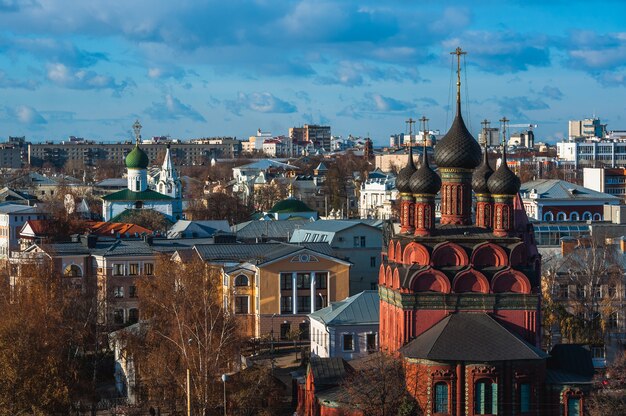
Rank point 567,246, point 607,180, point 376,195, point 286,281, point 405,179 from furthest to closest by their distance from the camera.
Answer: point 607,180
point 376,195
point 567,246
point 286,281
point 405,179

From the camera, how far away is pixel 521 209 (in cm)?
3164

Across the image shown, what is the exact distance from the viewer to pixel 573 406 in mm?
27297

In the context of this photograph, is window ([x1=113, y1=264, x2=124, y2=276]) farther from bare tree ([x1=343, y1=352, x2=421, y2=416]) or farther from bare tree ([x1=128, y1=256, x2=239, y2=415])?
bare tree ([x1=343, y1=352, x2=421, y2=416])

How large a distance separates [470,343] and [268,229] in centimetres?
3166

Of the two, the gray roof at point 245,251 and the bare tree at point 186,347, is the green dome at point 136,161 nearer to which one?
the gray roof at point 245,251

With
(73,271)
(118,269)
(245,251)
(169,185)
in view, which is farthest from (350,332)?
(169,185)

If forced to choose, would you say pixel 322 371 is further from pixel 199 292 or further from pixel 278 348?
pixel 278 348

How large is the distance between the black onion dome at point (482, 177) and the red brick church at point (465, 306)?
1.5 inches

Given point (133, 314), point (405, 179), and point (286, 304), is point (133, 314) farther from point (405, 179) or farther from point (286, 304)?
point (405, 179)

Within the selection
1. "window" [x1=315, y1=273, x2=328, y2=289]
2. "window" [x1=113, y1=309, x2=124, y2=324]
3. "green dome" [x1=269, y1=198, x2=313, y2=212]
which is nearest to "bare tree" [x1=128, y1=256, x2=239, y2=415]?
"window" [x1=315, y1=273, x2=328, y2=289]

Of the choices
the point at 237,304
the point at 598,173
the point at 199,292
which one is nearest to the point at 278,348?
the point at 237,304

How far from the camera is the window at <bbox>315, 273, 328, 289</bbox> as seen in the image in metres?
42.4

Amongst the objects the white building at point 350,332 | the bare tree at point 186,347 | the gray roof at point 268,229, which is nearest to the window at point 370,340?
the white building at point 350,332

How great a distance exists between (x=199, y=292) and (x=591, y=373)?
11702 mm
